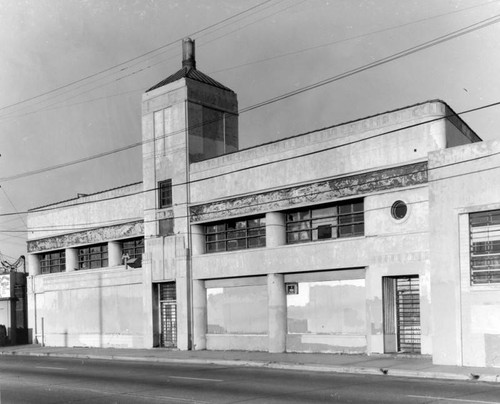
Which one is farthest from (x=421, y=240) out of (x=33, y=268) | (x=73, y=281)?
(x=33, y=268)

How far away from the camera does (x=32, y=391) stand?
16.6 m

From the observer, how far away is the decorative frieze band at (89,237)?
3419 centimetres

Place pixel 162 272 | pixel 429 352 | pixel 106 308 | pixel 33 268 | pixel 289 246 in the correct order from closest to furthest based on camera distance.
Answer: pixel 429 352, pixel 289 246, pixel 162 272, pixel 106 308, pixel 33 268

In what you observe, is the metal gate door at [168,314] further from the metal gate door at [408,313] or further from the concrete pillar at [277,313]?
the metal gate door at [408,313]

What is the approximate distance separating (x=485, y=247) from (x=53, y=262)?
27.4 m

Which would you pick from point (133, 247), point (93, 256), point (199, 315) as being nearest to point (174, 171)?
point (133, 247)

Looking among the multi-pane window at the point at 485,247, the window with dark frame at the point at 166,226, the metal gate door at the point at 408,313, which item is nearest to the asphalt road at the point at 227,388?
the multi-pane window at the point at 485,247

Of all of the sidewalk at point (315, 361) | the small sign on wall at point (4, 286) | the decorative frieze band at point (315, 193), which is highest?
the decorative frieze band at point (315, 193)

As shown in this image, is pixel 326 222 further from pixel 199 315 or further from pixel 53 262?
pixel 53 262

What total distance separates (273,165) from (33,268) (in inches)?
809

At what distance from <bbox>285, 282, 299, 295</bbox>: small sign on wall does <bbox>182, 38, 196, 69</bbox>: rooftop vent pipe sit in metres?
12.5

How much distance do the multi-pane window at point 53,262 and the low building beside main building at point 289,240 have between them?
1105 millimetres

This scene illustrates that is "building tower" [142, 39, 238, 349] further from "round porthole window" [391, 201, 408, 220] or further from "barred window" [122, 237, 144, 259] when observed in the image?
"round porthole window" [391, 201, 408, 220]

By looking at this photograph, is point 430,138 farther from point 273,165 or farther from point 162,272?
point 162,272
